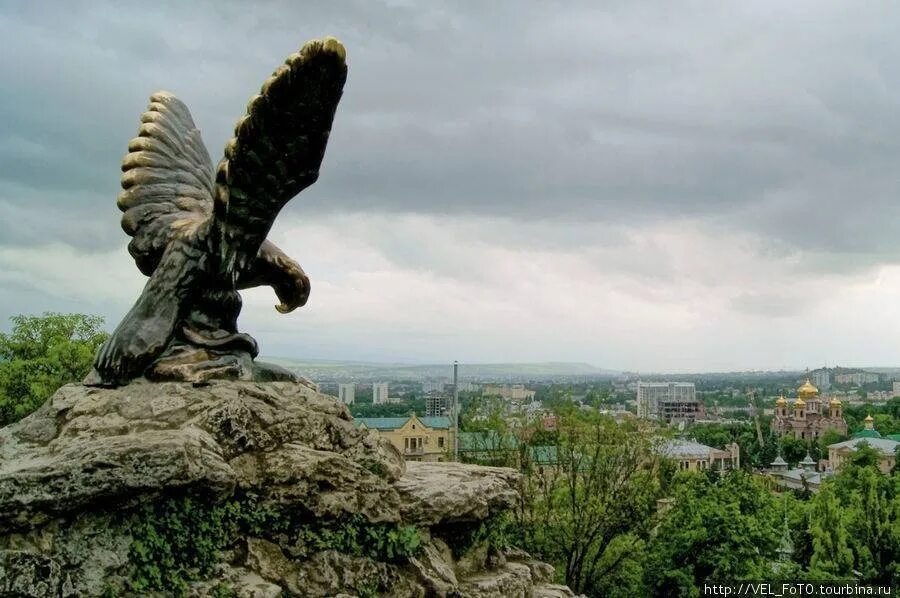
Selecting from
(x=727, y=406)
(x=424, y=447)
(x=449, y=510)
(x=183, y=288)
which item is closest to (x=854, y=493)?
(x=424, y=447)

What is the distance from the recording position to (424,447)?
28891mm

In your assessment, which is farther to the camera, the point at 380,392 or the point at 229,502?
the point at 380,392

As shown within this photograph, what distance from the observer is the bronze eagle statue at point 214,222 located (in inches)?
244

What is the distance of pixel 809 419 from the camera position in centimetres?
9575

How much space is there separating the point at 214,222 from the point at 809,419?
99521mm

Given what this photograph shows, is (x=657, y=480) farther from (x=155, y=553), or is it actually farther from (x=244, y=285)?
(x=155, y=553)

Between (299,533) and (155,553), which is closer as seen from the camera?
(155,553)

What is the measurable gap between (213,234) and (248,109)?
3.87ft

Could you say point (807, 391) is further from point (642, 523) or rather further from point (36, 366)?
point (36, 366)

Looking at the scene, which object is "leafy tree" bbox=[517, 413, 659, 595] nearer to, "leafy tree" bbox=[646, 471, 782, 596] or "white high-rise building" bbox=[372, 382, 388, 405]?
"leafy tree" bbox=[646, 471, 782, 596]

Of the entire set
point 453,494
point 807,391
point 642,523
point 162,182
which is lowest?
point 642,523

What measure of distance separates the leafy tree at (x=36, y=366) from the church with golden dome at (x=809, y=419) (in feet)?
272

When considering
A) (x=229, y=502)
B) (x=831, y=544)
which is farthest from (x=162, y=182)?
(x=831, y=544)

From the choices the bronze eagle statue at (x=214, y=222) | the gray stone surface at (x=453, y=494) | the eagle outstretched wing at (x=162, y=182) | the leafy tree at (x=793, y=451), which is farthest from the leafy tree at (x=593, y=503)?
the leafy tree at (x=793, y=451)
